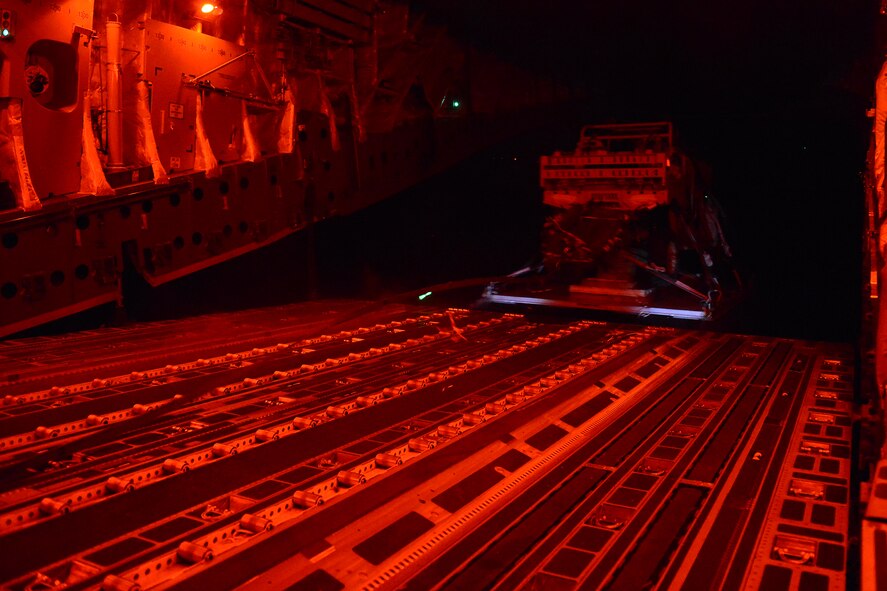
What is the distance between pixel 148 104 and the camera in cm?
618

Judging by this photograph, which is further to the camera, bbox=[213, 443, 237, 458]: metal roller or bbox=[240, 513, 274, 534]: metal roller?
bbox=[213, 443, 237, 458]: metal roller

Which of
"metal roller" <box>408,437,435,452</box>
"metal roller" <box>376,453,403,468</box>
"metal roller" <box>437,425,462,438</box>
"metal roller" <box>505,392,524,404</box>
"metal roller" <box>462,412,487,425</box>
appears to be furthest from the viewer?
"metal roller" <box>505,392,524,404</box>

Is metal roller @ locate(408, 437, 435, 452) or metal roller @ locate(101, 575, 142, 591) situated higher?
metal roller @ locate(101, 575, 142, 591)

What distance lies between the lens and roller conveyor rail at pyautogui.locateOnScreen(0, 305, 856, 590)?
2.08 m

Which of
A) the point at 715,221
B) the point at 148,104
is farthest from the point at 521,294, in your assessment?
the point at 148,104

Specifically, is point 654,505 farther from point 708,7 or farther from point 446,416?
point 708,7

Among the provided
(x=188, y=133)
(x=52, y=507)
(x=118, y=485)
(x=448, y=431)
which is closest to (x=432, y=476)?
(x=448, y=431)

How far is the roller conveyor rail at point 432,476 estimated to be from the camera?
81.8 inches

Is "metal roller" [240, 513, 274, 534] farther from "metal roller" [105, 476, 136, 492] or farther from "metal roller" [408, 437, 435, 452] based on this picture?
"metal roller" [408, 437, 435, 452]

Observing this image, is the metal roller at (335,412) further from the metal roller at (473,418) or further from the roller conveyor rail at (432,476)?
the metal roller at (473,418)

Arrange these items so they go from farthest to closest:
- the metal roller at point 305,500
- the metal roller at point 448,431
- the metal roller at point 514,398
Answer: the metal roller at point 514,398 < the metal roller at point 448,431 < the metal roller at point 305,500

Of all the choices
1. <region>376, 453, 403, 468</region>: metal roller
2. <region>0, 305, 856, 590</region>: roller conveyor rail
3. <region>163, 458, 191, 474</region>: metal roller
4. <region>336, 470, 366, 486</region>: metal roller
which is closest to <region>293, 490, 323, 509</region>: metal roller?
<region>0, 305, 856, 590</region>: roller conveyor rail

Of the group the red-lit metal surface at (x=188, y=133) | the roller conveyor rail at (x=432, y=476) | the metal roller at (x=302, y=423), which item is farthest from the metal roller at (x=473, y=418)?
the red-lit metal surface at (x=188, y=133)

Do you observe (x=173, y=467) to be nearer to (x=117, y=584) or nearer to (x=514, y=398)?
(x=117, y=584)
